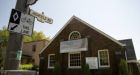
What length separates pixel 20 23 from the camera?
Answer: 396cm

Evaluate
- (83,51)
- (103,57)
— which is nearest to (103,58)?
(103,57)

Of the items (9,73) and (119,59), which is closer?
(9,73)

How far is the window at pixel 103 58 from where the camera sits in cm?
1795

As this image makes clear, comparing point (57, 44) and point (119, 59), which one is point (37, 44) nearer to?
point (57, 44)

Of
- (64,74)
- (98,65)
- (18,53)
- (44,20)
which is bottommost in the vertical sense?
(64,74)

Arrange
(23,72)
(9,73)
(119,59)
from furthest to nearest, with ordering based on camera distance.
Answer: (119,59) → (23,72) → (9,73)

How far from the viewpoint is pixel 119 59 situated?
1708 cm

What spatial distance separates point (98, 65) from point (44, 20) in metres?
14.3

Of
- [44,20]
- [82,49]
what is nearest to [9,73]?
[44,20]

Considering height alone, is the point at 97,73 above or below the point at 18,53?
below

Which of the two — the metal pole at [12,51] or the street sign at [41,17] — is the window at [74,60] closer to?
the street sign at [41,17]

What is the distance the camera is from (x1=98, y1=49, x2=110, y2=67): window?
1795cm

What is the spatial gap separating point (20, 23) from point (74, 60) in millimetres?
16775

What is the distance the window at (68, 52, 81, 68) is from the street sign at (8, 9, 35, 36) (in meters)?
16.1
